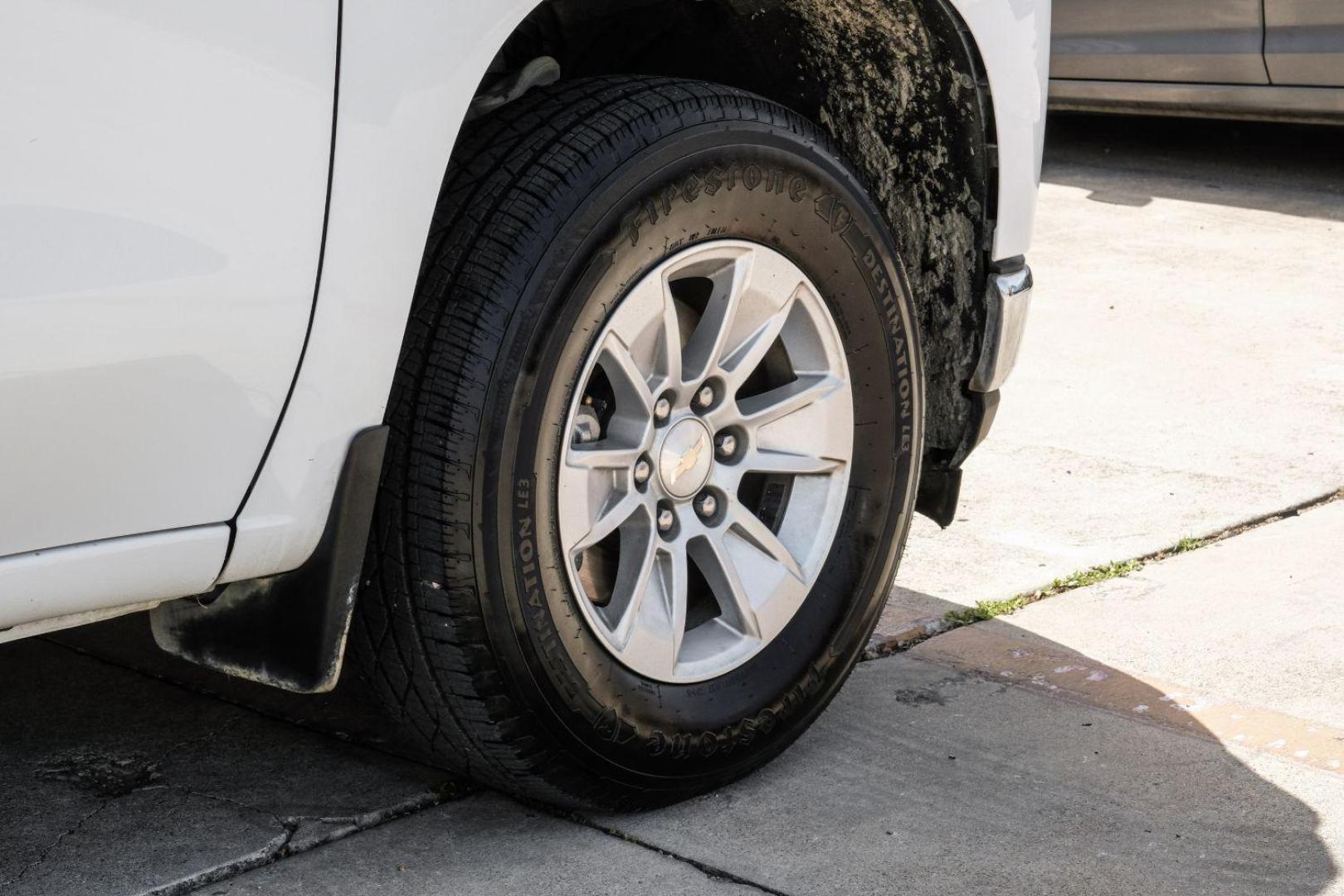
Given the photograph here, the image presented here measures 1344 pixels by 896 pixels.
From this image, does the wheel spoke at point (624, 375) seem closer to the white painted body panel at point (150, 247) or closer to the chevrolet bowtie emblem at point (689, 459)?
the chevrolet bowtie emblem at point (689, 459)

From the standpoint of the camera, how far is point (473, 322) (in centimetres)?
208

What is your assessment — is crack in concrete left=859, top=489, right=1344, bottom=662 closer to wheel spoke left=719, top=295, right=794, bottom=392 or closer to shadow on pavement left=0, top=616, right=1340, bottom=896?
shadow on pavement left=0, top=616, right=1340, bottom=896

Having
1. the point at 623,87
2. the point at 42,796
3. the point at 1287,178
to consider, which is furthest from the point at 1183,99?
the point at 42,796

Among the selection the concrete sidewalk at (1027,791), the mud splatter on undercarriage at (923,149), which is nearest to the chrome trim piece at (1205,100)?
the concrete sidewalk at (1027,791)

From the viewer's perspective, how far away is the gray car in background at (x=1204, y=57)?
22.4 ft

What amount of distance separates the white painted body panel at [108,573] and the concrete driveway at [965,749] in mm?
528

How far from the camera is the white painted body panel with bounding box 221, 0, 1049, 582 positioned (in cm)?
188

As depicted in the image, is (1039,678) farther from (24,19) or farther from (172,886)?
(24,19)

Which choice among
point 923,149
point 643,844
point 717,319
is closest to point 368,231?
point 717,319

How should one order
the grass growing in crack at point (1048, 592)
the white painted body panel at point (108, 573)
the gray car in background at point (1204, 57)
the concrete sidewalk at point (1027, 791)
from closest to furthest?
the white painted body panel at point (108, 573) → the concrete sidewalk at point (1027, 791) → the grass growing in crack at point (1048, 592) → the gray car in background at point (1204, 57)

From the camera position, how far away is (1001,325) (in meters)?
2.86

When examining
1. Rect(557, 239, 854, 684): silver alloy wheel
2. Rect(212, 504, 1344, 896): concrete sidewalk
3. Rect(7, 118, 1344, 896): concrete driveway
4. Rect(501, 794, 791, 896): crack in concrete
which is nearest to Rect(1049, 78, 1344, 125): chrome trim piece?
Rect(7, 118, 1344, 896): concrete driveway

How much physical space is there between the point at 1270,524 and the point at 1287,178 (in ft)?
13.5

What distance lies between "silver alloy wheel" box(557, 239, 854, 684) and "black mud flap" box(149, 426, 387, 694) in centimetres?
31
